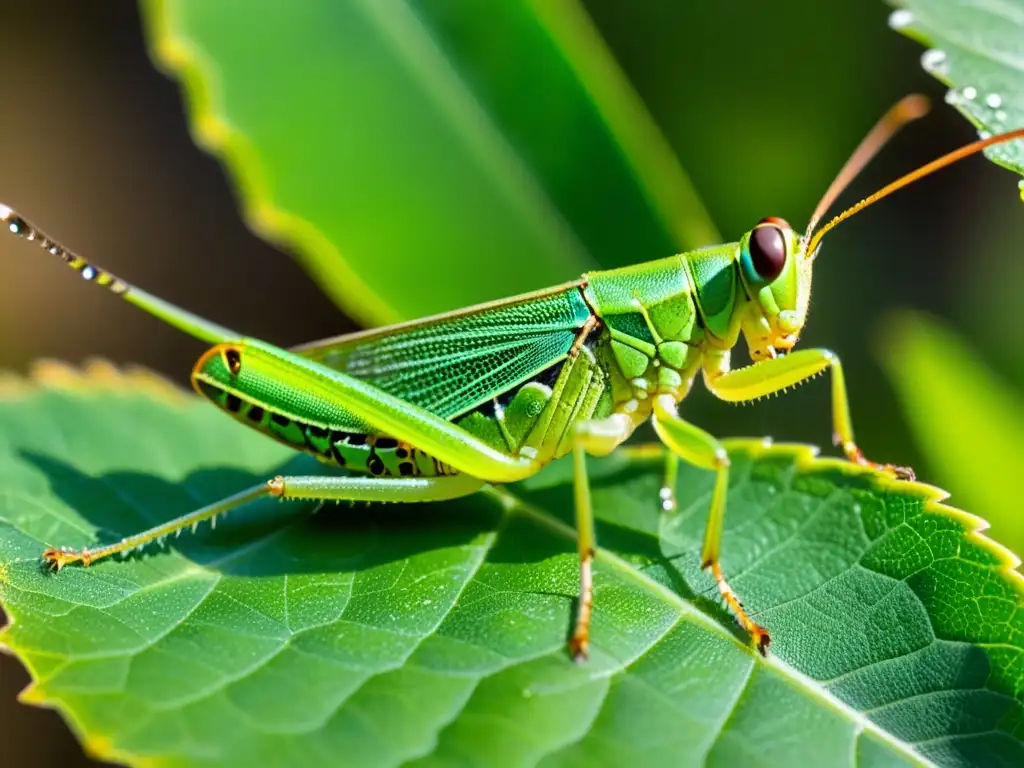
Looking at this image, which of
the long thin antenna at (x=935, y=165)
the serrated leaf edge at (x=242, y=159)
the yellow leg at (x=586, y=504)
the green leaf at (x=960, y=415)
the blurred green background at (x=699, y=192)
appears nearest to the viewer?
the yellow leg at (x=586, y=504)

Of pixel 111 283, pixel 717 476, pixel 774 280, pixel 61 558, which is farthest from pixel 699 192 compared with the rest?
pixel 61 558

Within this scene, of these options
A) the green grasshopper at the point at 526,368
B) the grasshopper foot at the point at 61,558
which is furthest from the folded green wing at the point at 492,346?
the grasshopper foot at the point at 61,558

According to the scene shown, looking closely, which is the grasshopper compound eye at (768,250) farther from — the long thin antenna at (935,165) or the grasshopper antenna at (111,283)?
the grasshopper antenna at (111,283)

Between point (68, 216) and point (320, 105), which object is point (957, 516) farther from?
point (68, 216)

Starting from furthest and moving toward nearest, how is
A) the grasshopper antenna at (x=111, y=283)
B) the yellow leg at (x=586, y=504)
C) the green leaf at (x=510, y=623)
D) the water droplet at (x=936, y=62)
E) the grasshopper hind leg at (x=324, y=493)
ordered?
the grasshopper antenna at (x=111, y=283)
the grasshopper hind leg at (x=324, y=493)
the water droplet at (x=936, y=62)
the yellow leg at (x=586, y=504)
the green leaf at (x=510, y=623)

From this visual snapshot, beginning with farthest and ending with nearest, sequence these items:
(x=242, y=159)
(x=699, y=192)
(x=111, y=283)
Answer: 1. (x=699, y=192)
2. (x=242, y=159)
3. (x=111, y=283)

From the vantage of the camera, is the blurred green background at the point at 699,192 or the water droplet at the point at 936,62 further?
the blurred green background at the point at 699,192

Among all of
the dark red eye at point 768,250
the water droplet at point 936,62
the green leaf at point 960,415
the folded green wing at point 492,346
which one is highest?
the water droplet at point 936,62

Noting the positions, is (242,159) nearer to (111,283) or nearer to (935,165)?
(111,283)

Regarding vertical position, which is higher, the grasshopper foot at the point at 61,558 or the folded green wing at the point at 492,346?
the grasshopper foot at the point at 61,558
